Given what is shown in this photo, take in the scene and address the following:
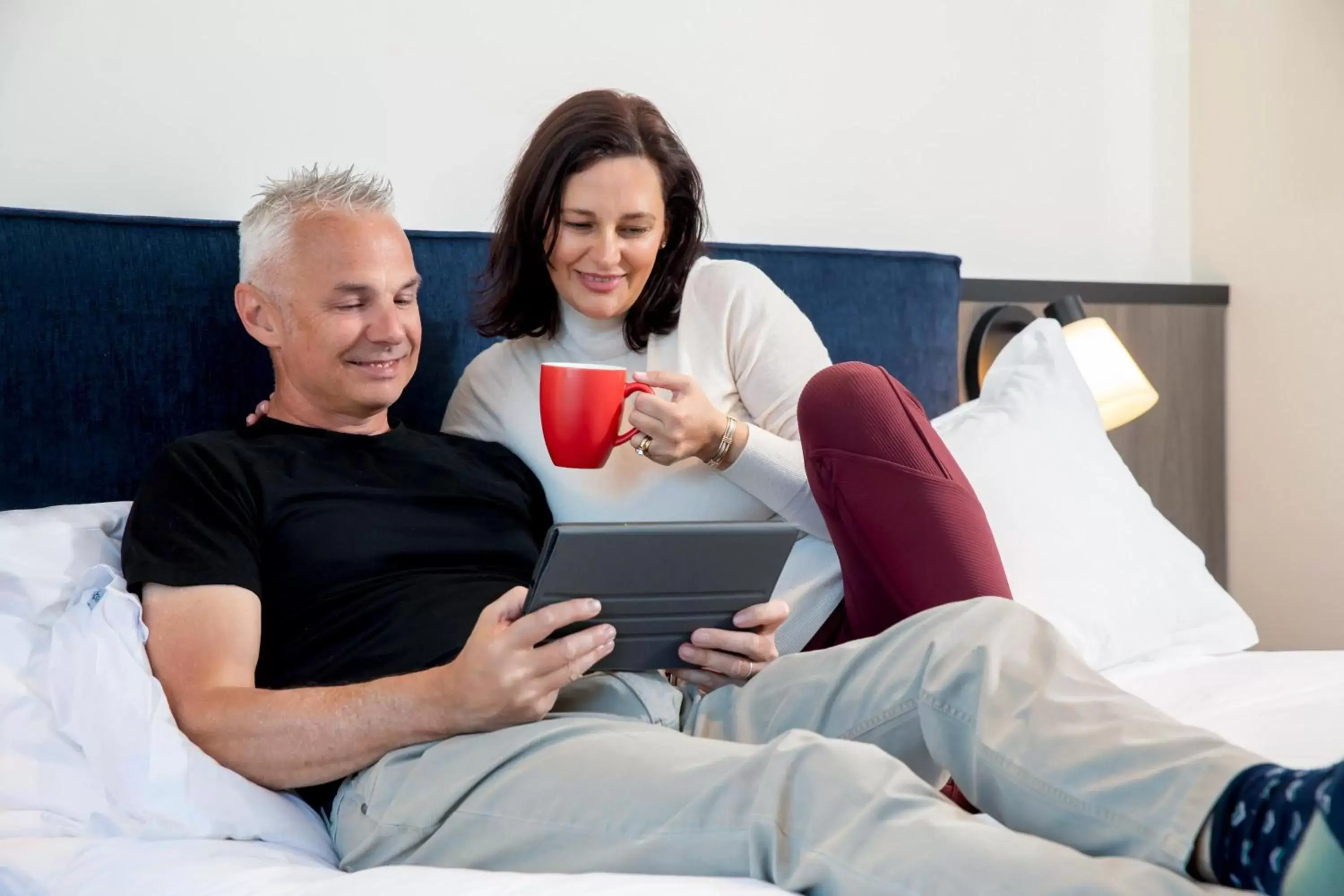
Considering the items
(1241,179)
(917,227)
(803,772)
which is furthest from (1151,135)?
(803,772)

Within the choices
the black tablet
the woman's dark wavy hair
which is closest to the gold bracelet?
the woman's dark wavy hair

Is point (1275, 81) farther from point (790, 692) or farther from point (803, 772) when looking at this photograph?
point (803, 772)

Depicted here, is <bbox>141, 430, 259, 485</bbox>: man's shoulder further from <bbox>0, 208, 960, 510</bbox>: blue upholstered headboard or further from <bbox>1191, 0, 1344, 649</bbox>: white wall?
<bbox>1191, 0, 1344, 649</bbox>: white wall

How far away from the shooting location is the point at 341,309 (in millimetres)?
1610

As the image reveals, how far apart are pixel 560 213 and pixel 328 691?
2.43 feet

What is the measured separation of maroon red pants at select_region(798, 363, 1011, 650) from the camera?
58.7 inches

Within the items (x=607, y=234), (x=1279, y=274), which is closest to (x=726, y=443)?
(x=607, y=234)

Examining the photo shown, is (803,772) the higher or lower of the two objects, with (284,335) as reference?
lower

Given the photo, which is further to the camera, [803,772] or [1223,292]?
[1223,292]

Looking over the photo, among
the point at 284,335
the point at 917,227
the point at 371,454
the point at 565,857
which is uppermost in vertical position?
the point at 917,227

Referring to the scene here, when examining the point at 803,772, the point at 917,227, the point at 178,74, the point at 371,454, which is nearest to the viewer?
the point at 803,772

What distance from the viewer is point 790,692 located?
1.31 meters

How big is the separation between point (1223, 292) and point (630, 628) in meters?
2.20

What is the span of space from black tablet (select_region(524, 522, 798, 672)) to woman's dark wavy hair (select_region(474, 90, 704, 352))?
61cm
